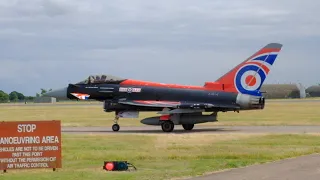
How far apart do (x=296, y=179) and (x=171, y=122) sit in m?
17.8

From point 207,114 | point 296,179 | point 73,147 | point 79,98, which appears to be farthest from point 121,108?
point 296,179

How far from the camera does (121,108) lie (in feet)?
105

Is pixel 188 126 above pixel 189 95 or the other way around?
the other way around

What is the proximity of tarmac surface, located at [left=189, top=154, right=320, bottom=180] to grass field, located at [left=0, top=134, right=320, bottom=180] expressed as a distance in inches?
25.7

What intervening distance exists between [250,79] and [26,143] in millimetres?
19021

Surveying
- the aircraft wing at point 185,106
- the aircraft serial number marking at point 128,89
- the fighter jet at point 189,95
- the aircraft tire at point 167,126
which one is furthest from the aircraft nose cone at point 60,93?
the aircraft tire at point 167,126

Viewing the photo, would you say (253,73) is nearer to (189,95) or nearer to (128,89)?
(189,95)

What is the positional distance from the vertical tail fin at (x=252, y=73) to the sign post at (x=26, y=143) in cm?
1821

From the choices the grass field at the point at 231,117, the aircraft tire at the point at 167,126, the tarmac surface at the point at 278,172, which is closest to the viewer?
the tarmac surface at the point at 278,172

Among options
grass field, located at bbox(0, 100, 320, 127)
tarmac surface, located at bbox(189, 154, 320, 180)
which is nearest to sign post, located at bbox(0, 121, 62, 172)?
tarmac surface, located at bbox(189, 154, 320, 180)

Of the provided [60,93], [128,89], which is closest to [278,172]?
[128,89]

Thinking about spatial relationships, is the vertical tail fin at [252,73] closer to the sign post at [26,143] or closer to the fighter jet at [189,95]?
the fighter jet at [189,95]

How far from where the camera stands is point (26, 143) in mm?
14336

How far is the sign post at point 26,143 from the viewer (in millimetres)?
14344
